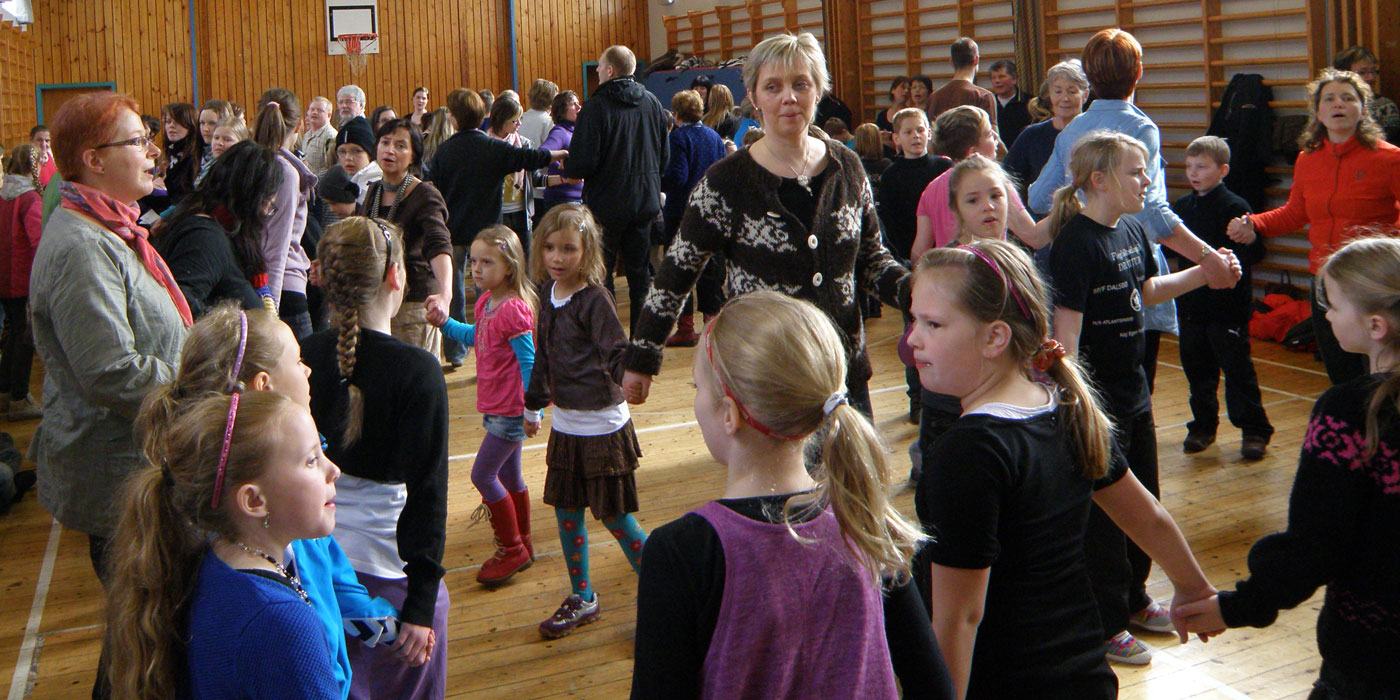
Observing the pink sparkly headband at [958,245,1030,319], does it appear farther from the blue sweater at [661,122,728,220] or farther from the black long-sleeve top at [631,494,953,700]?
the blue sweater at [661,122,728,220]

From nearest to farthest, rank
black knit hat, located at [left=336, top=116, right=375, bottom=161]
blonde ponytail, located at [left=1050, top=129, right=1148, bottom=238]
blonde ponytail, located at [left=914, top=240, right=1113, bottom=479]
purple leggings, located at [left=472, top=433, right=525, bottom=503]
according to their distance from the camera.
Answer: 1. blonde ponytail, located at [left=914, top=240, right=1113, bottom=479]
2. blonde ponytail, located at [left=1050, top=129, right=1148, bottom=238]
3. purple leggings, located at [left=472, top=433, right=525, bottom=503]
4. black knit hat, located at [left=336, top=116, right=375, bottom=161]

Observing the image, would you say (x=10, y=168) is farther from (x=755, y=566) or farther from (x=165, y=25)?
(x=165, y=25)

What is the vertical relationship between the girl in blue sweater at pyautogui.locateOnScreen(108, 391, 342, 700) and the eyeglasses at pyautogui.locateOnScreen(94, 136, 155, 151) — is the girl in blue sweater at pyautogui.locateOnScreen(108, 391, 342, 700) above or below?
below

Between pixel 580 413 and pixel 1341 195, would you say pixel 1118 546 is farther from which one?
pixel 1341 195

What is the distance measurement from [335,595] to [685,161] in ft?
19.7

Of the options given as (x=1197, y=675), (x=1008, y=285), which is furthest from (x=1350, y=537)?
(x=1197, y=675)

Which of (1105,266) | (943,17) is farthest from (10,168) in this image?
(943,17)

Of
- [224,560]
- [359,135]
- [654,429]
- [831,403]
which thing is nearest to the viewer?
[831,403]

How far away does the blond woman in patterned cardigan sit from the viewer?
2.68m

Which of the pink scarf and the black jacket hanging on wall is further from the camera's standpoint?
the black jacket hanging on wall

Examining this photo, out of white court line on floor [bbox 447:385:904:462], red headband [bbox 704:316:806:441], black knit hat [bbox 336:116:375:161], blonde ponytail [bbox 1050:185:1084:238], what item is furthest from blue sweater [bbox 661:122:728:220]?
red headband [bbox 704:316:806:441]

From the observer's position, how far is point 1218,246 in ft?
17.2

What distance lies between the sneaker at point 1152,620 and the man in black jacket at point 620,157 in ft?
12.8

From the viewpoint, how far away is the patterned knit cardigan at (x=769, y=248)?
8.81 feet
